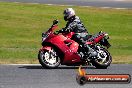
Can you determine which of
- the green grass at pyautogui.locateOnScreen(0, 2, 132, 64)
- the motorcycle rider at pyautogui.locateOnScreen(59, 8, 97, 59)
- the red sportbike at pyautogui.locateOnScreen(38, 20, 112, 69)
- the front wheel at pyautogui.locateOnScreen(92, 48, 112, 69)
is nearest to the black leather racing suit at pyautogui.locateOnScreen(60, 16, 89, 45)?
the motorcycle rider at pyautogui.locateOnScreen(59, 8, 97, 59)

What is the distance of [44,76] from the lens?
483 inches

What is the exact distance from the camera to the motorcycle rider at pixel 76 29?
46.1 ft

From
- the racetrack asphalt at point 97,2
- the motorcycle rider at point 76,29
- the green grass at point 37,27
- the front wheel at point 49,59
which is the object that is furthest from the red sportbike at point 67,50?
the racetrack asphalt at point 97,2

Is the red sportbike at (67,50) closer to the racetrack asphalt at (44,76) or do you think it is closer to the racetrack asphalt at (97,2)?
the racetrack asphalt at (44,76)

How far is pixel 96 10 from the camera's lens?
3419 cm

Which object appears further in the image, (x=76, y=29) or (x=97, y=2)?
(x=97, y=2)

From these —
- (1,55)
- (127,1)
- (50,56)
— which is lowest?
(127,1)

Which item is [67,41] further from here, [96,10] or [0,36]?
[96,10]

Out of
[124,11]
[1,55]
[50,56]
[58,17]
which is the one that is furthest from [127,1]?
[50,56]

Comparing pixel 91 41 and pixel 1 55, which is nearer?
pixel 91 41

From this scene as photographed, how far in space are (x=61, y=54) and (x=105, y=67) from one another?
1175 millimetres

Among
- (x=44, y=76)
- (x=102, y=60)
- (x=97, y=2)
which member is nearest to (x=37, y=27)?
(x=102, y=60)

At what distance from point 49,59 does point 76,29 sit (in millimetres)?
1047

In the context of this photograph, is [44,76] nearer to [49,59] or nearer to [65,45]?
[49,59]
